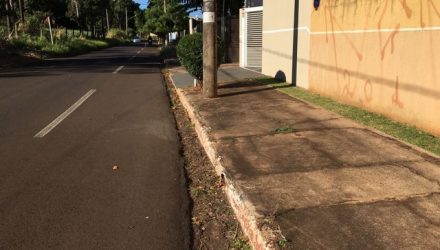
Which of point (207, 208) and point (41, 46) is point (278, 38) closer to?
point (207, 208)

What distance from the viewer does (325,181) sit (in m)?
4.95

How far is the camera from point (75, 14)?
75.9 metres

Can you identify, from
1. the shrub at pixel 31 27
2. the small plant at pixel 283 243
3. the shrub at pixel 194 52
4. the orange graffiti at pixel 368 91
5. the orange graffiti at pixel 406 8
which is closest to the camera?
the small plant at pixel 283 243

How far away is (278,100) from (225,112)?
177 centimetres

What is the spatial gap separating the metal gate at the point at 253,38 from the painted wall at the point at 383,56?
7.67m

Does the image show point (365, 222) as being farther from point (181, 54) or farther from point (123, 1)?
point (123, 1)

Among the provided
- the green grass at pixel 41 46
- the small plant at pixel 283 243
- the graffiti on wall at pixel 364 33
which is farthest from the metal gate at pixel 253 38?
the green grass at pixel 41 46

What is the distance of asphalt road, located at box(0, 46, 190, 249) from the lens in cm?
415

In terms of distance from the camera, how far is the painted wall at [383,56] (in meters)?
6.95

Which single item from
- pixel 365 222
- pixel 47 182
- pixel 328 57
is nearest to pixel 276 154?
pixel 365 222

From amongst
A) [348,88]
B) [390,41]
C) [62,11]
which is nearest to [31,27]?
[62,11]

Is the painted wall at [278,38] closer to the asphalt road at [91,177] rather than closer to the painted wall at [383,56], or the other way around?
the painted wall at [383,56]

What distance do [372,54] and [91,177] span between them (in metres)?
5.48

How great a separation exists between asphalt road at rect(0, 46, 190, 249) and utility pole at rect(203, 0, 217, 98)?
113 centimetres
